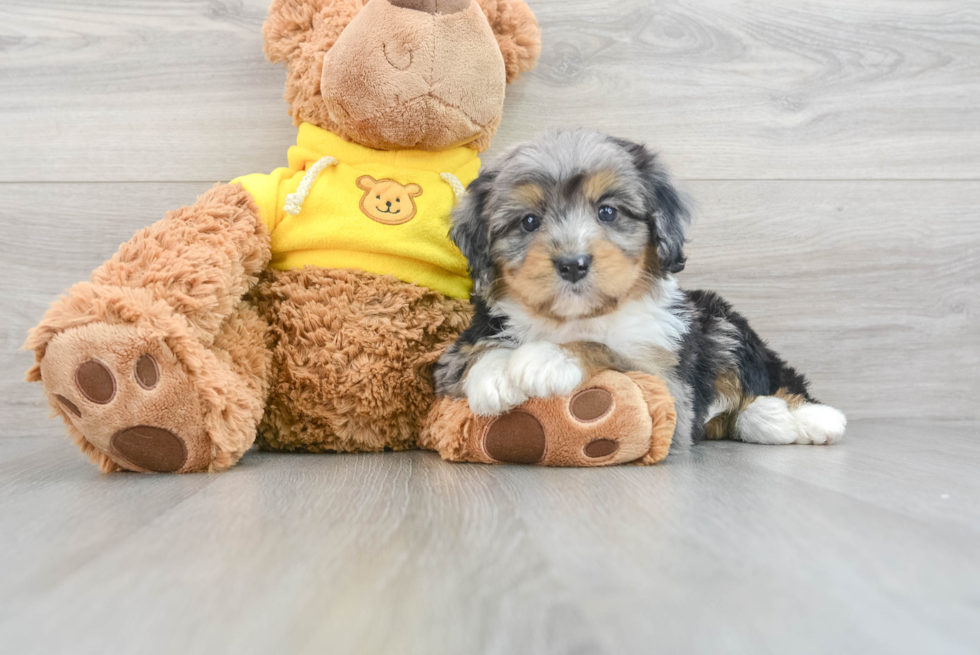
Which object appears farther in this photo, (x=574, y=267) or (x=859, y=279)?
(x=859, y=279)

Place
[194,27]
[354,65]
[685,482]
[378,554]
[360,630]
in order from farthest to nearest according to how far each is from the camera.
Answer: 1. [194,27]
2. [354,65]
3. [685,482]
4. [378,554]
5. [360,630]

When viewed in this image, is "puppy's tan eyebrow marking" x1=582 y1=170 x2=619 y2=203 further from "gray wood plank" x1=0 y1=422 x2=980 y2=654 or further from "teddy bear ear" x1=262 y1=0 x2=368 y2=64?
"teddy bear ear" x1=262 y1=0 x2=368 y2=64

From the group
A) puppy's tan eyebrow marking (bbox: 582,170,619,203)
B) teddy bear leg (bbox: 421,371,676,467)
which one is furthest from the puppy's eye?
teddy bear leg (bbox: 421,371,676,467)

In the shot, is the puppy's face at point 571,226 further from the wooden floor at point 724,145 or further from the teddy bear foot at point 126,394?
the teddy bear foot at point 126,394

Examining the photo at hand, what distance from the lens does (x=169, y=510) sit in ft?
4.09

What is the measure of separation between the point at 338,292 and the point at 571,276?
2.07ft

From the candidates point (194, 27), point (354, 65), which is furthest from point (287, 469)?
point (194, 27)

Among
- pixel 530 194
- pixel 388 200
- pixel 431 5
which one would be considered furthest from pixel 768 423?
pixel 431 5

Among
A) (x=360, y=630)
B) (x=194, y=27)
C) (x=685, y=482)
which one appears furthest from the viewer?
(x=194, y=27)

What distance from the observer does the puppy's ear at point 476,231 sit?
1814 mm

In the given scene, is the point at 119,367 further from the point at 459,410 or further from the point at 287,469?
the point at 459,410

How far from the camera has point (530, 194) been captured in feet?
5.74

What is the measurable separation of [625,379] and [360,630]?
1.02 metres

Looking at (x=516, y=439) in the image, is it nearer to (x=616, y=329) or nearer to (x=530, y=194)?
(x=616, y=329)
